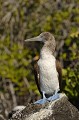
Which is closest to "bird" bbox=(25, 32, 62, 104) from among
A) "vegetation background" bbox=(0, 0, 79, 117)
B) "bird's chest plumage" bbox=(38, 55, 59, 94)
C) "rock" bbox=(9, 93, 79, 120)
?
"bird's chest plumage" bbox=(38, 55, 59, 94)

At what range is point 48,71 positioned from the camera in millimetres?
8109

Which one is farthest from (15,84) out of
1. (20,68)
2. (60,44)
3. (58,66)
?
(58,66)

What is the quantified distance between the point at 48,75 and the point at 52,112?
0.88 metres

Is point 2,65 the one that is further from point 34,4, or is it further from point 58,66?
point 58,66

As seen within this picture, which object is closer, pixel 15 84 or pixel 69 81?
pixel 69 81

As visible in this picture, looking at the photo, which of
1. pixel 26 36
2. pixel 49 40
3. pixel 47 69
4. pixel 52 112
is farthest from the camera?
pixel 26 36

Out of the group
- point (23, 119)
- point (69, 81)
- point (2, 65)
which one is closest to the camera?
point (23, 119)

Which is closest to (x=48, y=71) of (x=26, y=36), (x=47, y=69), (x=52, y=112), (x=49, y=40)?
(x=47, y=69)

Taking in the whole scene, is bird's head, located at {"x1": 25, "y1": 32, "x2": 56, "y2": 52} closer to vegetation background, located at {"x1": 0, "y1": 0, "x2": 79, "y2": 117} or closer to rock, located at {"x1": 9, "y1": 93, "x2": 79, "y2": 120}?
rock, located at {"x1": 9, "y1": 93, "x2": 79, "y2": 120}

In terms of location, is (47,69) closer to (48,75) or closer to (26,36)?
(48,75)

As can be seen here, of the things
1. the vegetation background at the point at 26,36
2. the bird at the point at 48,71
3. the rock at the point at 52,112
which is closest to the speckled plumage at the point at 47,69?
Answer: the bird at the point at 48,71

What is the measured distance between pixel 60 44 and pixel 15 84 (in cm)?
163

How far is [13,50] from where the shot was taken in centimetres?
1348

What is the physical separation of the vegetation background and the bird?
176 inches
